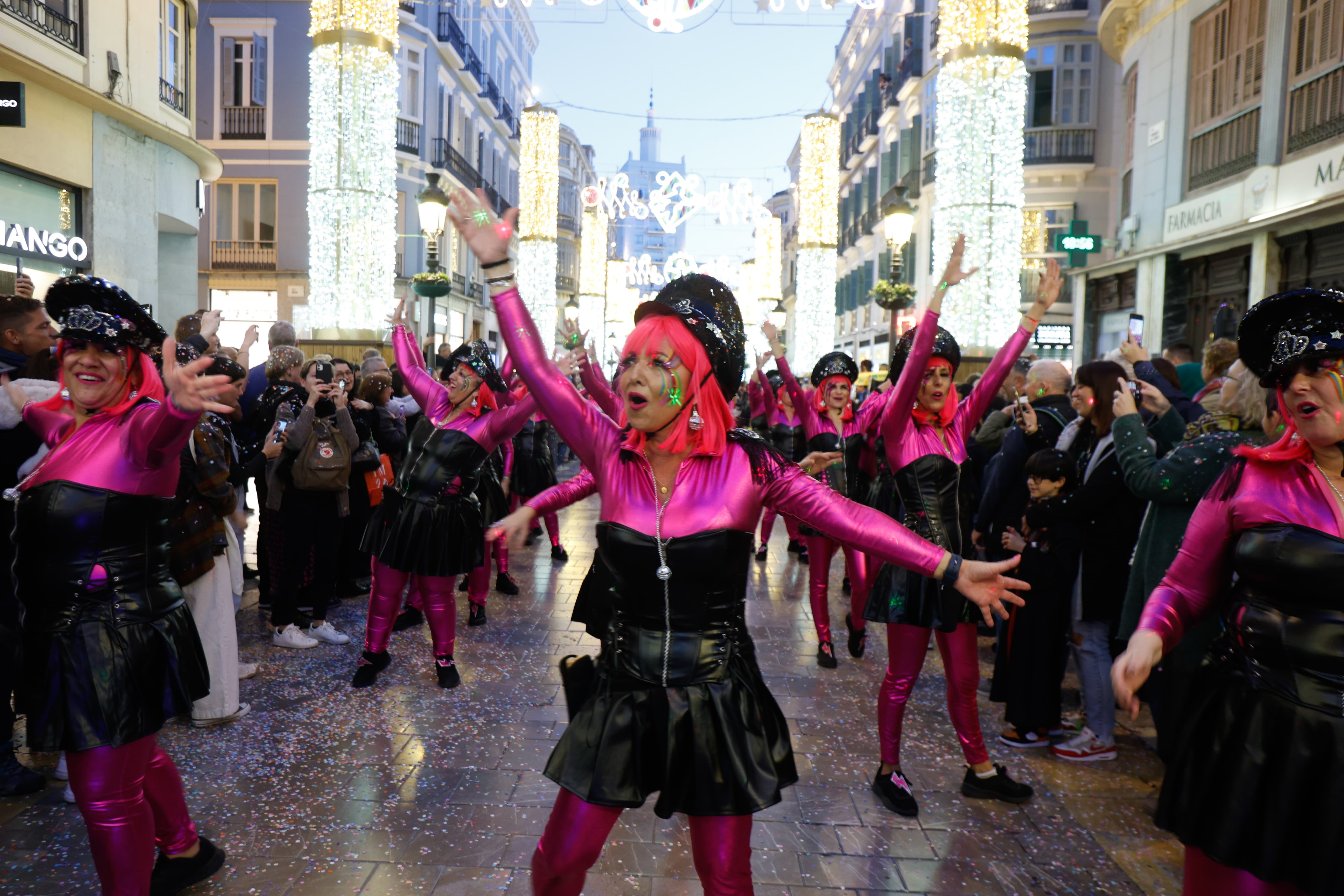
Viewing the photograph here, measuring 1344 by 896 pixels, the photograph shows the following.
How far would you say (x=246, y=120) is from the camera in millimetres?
24422

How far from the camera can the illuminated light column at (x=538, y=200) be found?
63.0 ft

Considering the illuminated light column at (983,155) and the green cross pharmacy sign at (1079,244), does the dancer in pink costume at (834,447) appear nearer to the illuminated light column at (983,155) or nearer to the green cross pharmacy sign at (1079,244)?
the illuminated light column at (983,155)

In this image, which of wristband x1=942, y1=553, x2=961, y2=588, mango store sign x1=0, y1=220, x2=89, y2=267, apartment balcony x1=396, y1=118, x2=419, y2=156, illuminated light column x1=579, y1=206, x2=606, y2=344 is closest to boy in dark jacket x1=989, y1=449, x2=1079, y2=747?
wristband x1=942, y1=553, x2=961, y2=588

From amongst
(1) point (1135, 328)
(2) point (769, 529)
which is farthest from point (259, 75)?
(1) point (1135, 328)

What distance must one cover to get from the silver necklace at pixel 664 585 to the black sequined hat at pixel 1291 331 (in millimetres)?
1640

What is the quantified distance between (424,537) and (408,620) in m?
1.96

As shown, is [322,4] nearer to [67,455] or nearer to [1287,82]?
[67,455]

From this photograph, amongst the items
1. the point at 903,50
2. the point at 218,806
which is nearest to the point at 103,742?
the point at 218,806

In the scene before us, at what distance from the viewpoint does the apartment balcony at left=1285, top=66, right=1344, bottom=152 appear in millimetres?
10078

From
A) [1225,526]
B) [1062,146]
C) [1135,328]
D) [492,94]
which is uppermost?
[492,94]

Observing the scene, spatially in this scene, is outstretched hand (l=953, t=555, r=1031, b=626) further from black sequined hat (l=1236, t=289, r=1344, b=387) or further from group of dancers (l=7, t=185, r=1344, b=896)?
black sequined hat (l=1236, t=289, r=1344, b=387)

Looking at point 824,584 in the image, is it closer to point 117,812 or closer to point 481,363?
point 481,363

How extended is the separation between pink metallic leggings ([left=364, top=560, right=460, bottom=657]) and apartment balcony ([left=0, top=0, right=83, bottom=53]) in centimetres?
916

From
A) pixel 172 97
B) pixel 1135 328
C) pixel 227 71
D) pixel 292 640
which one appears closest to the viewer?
pixel 292 640
